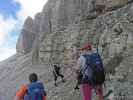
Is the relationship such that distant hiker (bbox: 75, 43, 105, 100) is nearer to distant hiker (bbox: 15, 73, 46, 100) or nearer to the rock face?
distant hiker (bbox: 15, 73, 46, 100)

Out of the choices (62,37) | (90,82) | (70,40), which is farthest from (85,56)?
(62,37)

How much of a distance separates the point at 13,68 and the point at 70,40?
33314 mm

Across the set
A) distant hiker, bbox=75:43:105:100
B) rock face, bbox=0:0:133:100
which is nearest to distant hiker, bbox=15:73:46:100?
distant hiker, bbox=75:43:105:100

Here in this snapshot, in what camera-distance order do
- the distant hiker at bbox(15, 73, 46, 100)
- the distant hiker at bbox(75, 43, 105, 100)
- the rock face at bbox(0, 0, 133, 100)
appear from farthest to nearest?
1. the rock face at bbox(0, 0, 133, 100)
2. the distant hiker at bbox(75, 43, 105, 100)
3. the distant hiker at bbox(15, 73, 46, 100)

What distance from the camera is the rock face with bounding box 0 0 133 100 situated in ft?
82.9

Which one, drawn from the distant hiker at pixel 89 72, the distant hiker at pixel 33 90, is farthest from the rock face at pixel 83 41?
the distant hiker at pixel 33 90

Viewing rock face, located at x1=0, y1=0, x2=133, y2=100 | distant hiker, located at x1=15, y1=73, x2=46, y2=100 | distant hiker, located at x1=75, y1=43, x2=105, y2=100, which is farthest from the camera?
rock face, located at x1=0, y1=0, x2=133, y2=100

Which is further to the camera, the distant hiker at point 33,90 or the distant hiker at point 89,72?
the distant hiker at point 89,72

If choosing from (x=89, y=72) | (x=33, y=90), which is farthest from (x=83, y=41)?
(x=33, y=90)

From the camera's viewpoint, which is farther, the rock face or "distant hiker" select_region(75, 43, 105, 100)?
the rock face

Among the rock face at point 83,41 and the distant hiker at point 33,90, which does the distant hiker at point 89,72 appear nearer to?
the distant hiker at point 33,90

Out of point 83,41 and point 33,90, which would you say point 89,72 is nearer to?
point 33,90

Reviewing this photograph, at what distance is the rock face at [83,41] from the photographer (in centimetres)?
2528

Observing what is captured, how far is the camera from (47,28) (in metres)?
106
